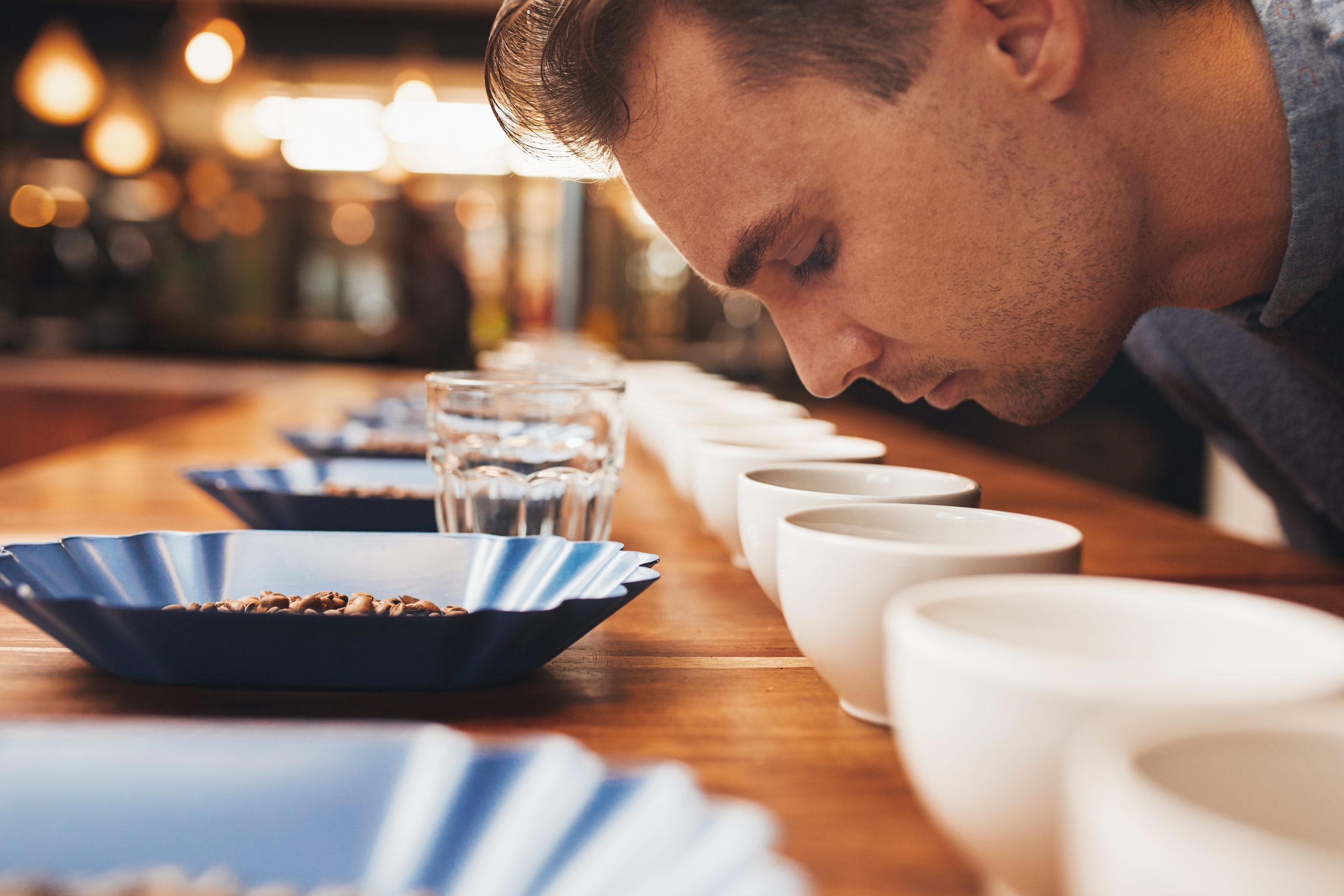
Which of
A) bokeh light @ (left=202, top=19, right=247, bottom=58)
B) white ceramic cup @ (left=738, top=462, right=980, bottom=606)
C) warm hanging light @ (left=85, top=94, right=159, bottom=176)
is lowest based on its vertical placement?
white ceramic cup @ (left=738, top=462, right=980, bottom=606)

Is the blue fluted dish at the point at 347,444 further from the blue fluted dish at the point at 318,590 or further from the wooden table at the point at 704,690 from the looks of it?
the blue fluted dish at the point at 318,590

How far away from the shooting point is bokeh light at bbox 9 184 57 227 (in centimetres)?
973

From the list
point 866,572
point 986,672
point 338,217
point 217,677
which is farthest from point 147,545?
point 338,217

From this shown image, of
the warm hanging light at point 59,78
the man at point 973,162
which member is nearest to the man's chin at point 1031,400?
the man at point 973,162

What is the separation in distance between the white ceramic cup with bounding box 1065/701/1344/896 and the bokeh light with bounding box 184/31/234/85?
5761 mm

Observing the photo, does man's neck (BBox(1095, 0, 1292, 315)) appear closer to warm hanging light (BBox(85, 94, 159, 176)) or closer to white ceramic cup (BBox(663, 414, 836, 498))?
white ceramic cup (BBox(663, 414, 836, 498))

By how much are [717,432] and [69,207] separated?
10400mm

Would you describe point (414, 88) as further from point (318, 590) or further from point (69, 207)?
point (69, 207)

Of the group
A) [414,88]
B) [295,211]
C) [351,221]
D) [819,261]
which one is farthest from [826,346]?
[295,211]

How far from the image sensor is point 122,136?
7.20 meters

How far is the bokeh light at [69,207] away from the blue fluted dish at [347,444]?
9.60 meters

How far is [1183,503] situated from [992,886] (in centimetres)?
507

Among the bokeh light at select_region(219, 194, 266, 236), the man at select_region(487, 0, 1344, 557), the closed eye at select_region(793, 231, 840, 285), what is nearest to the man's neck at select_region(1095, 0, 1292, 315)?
the man at select_region(487, 0, 1344, 557)

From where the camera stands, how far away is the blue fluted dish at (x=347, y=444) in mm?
1560
